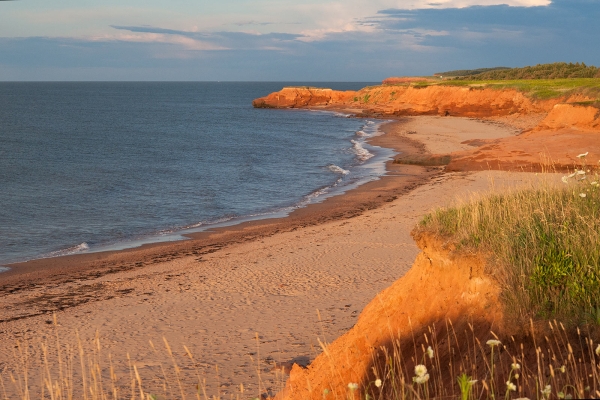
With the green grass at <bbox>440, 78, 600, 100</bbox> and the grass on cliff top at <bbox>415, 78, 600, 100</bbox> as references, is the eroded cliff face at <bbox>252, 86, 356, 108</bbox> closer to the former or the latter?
the grass on cliff top at <bbox>415, 78, 600, 100</bbox>

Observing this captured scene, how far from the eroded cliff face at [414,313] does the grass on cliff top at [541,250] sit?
19 cm

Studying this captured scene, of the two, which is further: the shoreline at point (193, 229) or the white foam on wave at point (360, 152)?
the white foam on wave at point (360, 152)

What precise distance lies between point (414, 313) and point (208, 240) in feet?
46.5

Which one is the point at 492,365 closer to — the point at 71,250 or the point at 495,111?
the point at 71,250

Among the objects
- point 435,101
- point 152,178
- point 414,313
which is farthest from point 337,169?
point 435,101

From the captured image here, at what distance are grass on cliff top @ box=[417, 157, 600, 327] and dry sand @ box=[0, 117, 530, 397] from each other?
2045mm

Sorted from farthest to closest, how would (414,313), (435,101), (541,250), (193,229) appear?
1. (435,101)
2. (193,229)
3. (414,313)
4. (541,250)

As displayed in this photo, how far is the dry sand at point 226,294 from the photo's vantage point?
31.4 feet

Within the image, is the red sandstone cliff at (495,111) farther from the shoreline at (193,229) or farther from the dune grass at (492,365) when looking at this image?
the dune grass at (492,365)

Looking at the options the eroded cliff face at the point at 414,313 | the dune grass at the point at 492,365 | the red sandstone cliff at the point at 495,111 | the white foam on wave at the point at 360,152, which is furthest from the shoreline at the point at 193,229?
the dune grass at the point at 492,365

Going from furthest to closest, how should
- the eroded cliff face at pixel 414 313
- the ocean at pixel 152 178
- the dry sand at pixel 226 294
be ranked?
the ocean at pixel 152 178
the dry sand at pixel 226 294
the eroded cliff face at pixel 414 313

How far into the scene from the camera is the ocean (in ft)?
73.7

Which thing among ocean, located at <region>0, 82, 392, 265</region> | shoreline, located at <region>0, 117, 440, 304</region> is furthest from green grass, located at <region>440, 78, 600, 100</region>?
shoreline, located at <region>0, 117, 440, 304</region>

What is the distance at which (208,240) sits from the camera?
20.3 metres
